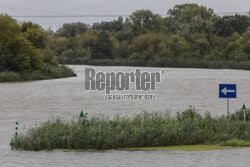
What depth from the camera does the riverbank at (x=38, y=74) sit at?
218ft

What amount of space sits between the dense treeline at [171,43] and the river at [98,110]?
5426 centimetres

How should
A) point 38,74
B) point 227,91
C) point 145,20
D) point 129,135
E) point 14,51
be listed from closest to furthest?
1. point 129,135
2. point 227,91
3. point 14,51
4. point 38,74
5. point 145,20

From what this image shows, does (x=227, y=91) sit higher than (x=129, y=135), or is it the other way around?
(x=227, y=91)

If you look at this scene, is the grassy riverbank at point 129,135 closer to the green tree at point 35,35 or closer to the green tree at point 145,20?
the green tree at point 35,35

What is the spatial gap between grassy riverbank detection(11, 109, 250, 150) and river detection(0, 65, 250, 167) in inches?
23.0

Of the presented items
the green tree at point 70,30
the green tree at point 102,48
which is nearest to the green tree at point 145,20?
the green tree at point 102,48

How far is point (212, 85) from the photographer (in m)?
60.3

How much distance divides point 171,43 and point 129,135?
11191 centimetres

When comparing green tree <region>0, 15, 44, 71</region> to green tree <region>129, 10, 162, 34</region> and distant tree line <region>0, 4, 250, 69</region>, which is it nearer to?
distant tree line <region>0, 4, 250, 69</region>

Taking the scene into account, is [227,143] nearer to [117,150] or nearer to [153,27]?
[117,150]

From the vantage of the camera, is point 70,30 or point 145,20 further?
point 70,30

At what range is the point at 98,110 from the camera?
36125 mm

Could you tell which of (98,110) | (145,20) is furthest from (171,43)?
(98,110)

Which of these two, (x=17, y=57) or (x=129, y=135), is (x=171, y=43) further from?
(x=129, y=135)
